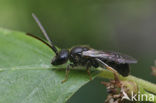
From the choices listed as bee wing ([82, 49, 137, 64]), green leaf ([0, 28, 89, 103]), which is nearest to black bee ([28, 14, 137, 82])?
bee wing ([82, 49, 137, 64])

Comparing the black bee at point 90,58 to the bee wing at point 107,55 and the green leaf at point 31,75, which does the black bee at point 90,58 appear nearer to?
the bee wing at point 107,55

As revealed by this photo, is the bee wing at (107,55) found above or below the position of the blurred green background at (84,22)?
below

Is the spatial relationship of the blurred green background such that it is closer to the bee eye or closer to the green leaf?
the bee eye

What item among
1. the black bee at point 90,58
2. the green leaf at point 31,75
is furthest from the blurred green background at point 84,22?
the green leaf at point 31,75

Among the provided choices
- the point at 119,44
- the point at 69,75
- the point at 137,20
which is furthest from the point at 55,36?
the point at 69,75

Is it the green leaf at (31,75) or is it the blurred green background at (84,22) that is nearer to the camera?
the green leaf at (31,75)

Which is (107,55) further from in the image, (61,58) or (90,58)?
(61,58)
